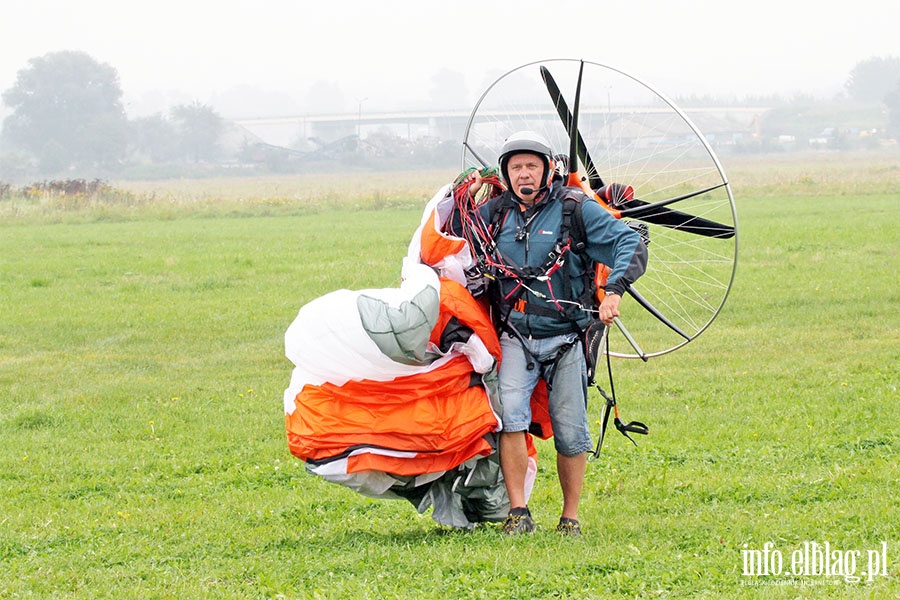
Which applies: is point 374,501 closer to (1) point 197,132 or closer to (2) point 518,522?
(2) point 518,522

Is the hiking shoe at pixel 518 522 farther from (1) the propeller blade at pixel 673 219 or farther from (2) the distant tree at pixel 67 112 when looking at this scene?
(2) the distant tree at pixel 67 112

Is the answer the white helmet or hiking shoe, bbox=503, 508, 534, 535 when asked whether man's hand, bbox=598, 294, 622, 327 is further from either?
hiking shoe, bbox=503, 508, 534, 535

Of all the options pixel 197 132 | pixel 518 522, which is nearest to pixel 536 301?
pixel 518 522

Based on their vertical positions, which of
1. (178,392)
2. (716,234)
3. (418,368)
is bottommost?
(178,392)

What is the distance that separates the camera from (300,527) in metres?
5.74

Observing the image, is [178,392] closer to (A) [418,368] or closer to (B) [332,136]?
(A) [418,368]

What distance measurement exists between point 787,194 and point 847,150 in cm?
5689

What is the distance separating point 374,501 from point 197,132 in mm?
101974

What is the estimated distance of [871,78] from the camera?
13550cm

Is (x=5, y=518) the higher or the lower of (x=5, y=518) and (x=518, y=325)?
the lower

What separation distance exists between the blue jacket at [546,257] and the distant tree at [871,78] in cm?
13757

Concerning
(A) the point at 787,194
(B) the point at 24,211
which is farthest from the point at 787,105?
(B) the point at 24,211

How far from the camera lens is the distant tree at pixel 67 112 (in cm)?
9488

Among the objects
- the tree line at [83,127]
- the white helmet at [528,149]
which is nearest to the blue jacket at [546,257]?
the white helmet at [528,149]
